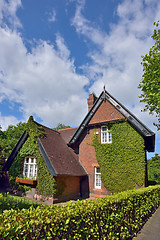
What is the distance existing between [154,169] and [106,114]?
30427 millimetres

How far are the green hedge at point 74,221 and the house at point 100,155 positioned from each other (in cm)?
647

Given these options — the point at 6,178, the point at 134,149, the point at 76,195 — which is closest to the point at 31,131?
the point at 76,195

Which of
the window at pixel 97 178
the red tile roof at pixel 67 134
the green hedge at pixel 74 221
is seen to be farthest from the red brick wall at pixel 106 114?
the green hedge at pixel 74 221

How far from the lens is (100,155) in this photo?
45.6 ft

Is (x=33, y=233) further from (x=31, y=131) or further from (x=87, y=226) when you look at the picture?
(x=31, y=131)

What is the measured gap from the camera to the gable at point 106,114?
1416cm

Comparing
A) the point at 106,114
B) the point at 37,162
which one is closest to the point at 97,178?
the point at 37,162

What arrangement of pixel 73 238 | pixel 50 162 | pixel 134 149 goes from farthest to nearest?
pixel 134 149, pixel 50 162, pixel 73 238

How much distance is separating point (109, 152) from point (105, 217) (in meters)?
9.42

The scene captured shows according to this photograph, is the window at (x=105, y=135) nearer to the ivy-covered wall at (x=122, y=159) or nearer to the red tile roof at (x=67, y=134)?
the ivy-covered wall at (x=122, y=159)

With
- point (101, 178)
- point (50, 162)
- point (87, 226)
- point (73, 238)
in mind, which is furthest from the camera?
point (101, 178)

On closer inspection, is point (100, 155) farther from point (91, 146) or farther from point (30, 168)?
point (30, 168)

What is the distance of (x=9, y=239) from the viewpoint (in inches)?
89.7

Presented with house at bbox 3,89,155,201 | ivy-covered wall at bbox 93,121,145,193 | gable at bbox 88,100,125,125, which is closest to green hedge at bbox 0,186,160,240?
ivy-covered wall at bbox 93,121,145,193
